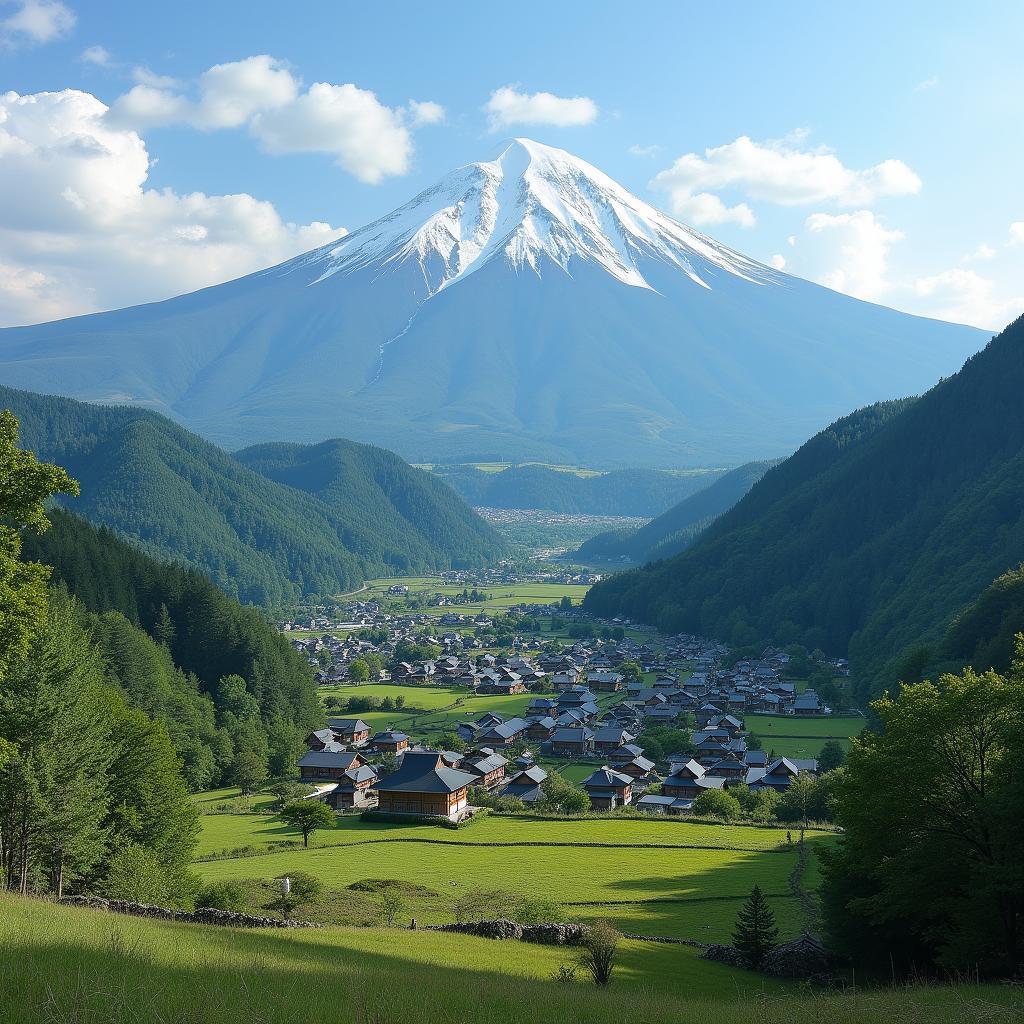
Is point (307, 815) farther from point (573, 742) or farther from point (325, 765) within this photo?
point (573, 742)

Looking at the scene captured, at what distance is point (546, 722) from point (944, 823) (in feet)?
149

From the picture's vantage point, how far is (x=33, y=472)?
15000mm

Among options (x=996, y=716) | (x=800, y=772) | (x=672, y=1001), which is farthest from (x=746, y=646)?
(x=672, y=1001)

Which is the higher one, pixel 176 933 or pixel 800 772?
pixel 176 933

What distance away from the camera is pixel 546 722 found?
61.0 m

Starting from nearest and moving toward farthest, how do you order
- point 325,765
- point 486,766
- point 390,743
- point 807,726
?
point 486,766 → point 325,765 → point 390,743 → point 807,726

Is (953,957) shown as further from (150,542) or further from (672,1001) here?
(150,542)

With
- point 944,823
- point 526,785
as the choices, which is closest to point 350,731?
point 526,785

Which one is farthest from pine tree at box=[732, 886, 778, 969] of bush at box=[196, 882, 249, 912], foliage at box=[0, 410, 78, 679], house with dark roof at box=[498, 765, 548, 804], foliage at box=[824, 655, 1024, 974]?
house with dark roof at box=[498, 765, 548, 804]

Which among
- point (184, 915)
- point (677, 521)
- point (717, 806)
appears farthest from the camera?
point (677, 521)

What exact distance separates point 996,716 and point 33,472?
54.9ft

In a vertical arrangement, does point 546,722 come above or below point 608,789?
above

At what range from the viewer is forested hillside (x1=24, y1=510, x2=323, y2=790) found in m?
45.9

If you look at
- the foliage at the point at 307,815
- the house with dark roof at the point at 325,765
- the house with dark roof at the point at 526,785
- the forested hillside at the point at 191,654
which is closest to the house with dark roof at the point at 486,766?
the house with dark roof at the point at 526,785
